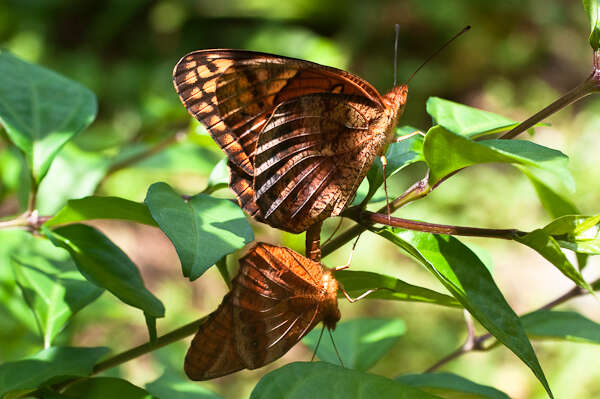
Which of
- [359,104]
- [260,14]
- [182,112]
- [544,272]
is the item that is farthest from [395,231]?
[260,14]

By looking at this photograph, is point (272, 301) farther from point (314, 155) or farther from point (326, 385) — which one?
point (314, 155)

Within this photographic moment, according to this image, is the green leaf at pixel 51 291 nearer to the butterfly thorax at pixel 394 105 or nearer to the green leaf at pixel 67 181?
the green leaf at pixel 67 181

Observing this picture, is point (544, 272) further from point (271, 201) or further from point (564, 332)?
point (271, 201)

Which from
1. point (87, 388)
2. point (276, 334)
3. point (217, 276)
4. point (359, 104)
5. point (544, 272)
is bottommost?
point (217, 276)

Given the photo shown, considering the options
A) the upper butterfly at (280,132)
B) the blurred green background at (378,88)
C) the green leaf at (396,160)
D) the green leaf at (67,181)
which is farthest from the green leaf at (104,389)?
the blurred green background at (378,88)

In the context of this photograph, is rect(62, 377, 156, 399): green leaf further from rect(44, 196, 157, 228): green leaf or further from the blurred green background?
the blurred green background

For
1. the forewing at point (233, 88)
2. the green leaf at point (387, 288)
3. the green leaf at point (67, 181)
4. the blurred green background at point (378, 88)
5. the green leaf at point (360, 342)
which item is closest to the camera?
the green leaf at point (387, 288)
